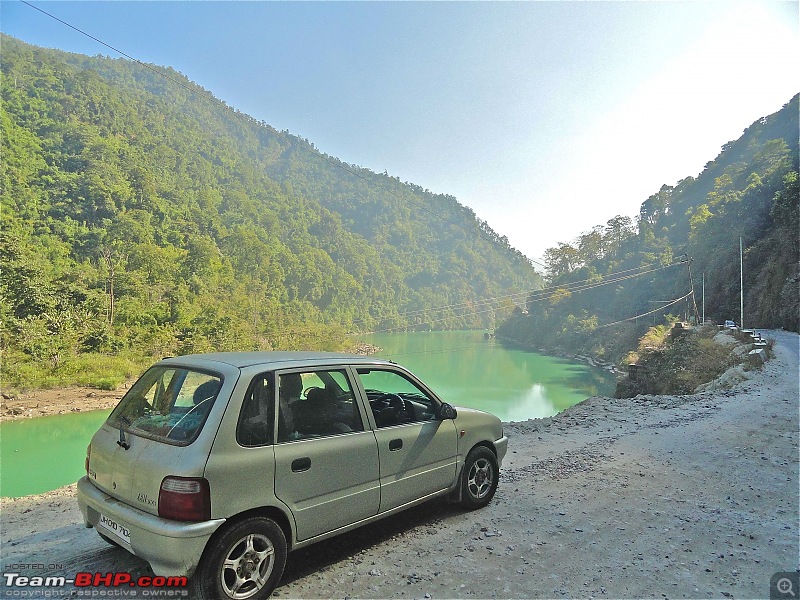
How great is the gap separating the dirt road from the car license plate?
1.44 ft

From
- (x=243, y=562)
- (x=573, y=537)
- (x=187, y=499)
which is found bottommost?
(x=573, y=537)

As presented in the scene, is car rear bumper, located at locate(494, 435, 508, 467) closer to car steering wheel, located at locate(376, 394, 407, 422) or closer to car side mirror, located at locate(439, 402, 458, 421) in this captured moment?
car side mirror, located at locate(439, 402, 458, 421)

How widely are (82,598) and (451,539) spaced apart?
2.39m

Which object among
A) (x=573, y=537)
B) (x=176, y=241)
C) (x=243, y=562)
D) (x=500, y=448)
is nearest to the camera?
(x=243, y=562)

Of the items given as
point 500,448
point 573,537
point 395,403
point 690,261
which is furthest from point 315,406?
point 690,261

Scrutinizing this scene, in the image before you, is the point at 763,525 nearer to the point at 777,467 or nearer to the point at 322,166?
the point at 777,467

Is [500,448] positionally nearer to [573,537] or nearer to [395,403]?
[573,537]

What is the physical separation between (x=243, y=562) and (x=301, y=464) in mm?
586

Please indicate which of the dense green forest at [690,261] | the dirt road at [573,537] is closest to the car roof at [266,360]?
the dirt road at [573,537]

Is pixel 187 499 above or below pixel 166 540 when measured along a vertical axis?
above

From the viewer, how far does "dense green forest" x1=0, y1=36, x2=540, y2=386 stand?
122 feet

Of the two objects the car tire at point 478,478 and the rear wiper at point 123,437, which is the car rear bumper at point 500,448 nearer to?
the car tire at point 478,478

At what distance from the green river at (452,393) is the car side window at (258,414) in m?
10.9

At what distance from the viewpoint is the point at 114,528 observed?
9.00 ft
